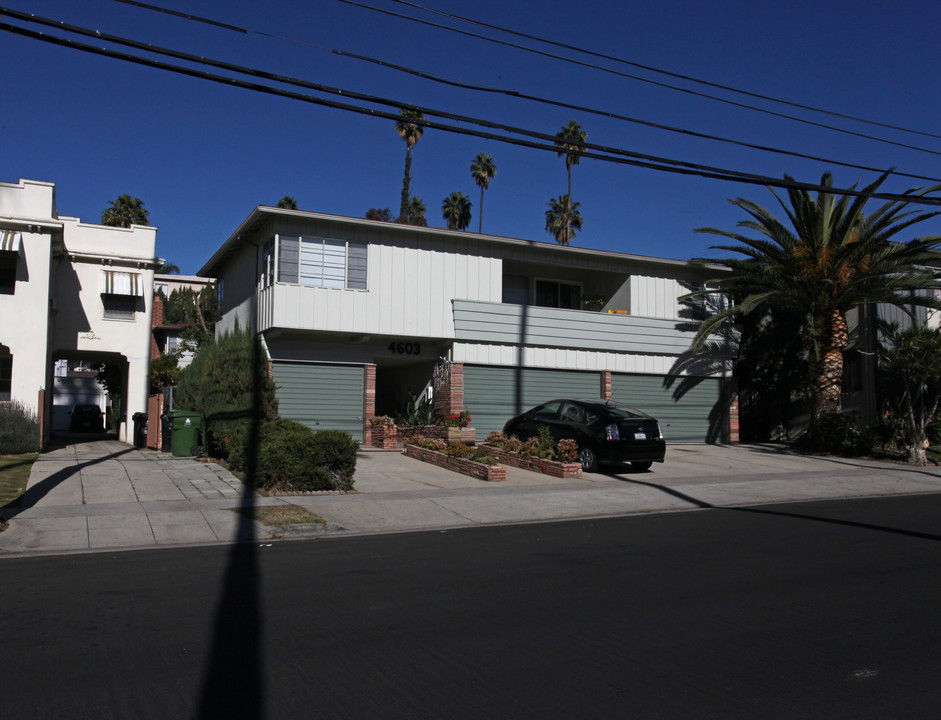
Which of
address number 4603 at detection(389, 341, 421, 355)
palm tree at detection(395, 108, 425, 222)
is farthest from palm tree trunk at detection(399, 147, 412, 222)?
address number 4603 at detection(389, 341, 421, 355)

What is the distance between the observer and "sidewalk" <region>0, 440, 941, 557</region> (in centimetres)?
1033

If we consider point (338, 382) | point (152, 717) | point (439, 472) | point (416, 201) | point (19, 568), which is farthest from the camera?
point (416, 201)

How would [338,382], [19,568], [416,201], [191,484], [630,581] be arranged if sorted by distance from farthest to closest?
[416,201]
[338,382]
[191,484]
[19,568]
[630,581]

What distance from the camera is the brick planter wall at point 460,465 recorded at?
15.6 meters

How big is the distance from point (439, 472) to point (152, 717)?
12.7 metres

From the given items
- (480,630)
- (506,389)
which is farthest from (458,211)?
(480,630)

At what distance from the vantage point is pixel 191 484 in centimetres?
1383

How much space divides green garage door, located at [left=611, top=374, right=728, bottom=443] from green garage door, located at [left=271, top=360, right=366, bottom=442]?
8.25 m

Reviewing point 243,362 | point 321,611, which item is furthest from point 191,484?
point 321,611

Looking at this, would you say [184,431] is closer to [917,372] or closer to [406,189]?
[917,372]

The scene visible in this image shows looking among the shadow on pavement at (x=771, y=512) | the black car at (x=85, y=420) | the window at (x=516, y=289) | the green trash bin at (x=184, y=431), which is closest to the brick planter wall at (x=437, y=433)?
the shadow on pavement at (x=771, y=512)

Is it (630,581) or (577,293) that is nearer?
(630,581)

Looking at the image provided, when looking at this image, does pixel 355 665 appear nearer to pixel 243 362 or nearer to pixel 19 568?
pixel 19 568

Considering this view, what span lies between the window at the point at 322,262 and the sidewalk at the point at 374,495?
4.87 m
